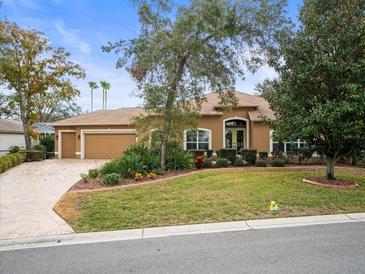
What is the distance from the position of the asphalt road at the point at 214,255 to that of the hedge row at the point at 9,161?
11.8 m

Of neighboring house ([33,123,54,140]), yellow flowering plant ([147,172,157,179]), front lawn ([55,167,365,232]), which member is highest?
neighboring house ([33,123,54,140])

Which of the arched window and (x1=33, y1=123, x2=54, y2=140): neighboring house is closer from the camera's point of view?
the arched window

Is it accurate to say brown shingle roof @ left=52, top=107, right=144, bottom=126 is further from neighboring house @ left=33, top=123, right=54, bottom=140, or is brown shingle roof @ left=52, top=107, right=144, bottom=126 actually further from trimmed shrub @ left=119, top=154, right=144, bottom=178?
neighboring house @ left=33, top=123, right=54, bottom=140

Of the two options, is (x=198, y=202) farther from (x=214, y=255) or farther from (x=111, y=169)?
(x=111, y=169)

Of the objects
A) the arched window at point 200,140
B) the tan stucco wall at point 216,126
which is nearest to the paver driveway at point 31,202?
the arched window at point 200,140

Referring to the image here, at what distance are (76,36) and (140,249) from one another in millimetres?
13827

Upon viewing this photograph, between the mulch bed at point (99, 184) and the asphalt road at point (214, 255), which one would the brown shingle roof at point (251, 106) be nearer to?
the mulch bed at point (99, 184)

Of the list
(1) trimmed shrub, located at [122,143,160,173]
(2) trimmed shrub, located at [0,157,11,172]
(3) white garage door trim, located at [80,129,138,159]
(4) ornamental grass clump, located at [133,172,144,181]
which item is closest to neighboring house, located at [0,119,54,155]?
(3) white garage door trim, located at [80,129,138,159]

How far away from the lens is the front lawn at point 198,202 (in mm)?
6660

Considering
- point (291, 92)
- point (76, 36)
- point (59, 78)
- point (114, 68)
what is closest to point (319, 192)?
point (291, 92)

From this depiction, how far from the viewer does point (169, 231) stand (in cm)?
592

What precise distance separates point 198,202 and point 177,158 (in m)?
5.72

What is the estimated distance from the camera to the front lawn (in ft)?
21.9

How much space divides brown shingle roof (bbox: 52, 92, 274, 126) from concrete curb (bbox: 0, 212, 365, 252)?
12.8 m
